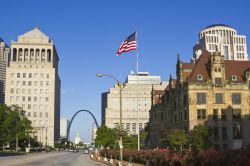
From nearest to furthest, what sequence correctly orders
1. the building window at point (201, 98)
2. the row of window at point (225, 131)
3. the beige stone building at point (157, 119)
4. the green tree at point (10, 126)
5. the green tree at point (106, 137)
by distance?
1. the row of window at point (225, 131)
2. the building window at point (201, 98)
3. the green tree at point (106, 137)
4. the beige stone building at point (157, 119)
5. the green tree at point (10, 126)

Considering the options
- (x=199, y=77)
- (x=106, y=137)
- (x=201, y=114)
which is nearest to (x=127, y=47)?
(x=201, y=114)

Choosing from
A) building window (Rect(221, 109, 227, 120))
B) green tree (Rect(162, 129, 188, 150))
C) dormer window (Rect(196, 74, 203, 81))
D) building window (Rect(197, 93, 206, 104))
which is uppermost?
dormer window (Rect(196, 74, 203, 81))

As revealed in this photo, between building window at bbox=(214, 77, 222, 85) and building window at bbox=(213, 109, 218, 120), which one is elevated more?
building window at bbox=(214, 77, 222, 85)

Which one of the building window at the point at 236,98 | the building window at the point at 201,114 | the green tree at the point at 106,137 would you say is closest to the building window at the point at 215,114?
the building window at the point at 201,114

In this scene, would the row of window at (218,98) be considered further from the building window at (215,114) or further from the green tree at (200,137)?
the green tree at (200,137)

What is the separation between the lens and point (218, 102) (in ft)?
267

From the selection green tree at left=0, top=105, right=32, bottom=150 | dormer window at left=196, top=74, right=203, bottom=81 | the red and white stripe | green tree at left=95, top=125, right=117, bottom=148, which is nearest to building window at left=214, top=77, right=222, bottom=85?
dormer window at left=196, top=74, right=203, bottom=81

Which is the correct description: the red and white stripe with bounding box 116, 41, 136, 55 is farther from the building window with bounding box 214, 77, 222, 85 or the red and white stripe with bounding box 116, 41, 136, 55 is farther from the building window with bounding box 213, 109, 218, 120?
the building window with bounding box 214, 77, 222, 85

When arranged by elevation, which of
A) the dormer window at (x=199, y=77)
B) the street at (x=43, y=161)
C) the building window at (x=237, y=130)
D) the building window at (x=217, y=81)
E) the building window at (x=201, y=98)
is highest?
the dormer window at (x=199, y=77)

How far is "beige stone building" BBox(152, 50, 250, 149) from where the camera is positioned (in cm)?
8006

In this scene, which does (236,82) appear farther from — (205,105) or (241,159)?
(241,159)

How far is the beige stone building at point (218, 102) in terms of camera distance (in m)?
80.1

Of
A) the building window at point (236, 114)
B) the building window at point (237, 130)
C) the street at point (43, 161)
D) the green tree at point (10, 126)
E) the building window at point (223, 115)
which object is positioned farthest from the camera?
the green tree at point (10, 126)

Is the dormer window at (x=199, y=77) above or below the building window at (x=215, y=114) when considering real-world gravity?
above
